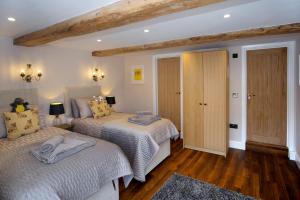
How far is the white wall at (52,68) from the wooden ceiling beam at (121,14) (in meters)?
→ 1.11

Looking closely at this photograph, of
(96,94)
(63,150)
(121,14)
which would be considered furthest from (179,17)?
(96,94)

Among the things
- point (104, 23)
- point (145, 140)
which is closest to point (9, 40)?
point (104, 23)

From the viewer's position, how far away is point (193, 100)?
368 centimetres

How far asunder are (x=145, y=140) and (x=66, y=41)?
230 cm

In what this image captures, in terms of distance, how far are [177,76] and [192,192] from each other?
282cm

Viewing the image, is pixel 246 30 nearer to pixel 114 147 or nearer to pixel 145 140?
pixel 145 140

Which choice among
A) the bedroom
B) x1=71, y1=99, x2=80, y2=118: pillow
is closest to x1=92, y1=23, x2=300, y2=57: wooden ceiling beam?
the bedroom

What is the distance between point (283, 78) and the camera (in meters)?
3.39

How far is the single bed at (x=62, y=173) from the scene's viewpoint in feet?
4.52

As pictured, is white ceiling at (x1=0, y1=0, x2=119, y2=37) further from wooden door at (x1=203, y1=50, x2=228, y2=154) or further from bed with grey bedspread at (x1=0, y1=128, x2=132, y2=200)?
wooden door at (x1=203, y1=50, x2=228, y2=154)

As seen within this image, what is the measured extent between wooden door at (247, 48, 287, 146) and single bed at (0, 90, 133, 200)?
2971mm

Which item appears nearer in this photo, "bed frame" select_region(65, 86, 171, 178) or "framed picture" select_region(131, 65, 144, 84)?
"bed frame" select_region(65, 86, 171, 178)

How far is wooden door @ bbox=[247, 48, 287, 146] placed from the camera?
3.42 meters

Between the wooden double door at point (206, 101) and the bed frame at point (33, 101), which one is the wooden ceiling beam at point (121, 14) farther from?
the wooden double door at point (206, 101)
